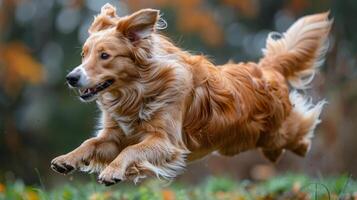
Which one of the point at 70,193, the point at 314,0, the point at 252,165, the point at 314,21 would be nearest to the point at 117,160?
the point at 70,193

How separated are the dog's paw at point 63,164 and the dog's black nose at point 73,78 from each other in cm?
68

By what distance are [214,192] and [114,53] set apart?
11.0 ft

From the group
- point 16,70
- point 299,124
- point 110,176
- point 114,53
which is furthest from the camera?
point 16,70

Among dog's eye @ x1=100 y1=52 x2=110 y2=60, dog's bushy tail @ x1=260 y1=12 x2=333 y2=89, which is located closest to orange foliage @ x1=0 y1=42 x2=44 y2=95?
dog's bushy tail @ x1=260 y1=12 x2=333 y2=89

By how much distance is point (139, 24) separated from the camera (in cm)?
698

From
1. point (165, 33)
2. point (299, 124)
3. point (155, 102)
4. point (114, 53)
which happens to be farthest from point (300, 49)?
point (165, 33)

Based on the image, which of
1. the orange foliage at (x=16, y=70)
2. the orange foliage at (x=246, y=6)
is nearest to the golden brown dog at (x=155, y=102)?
the orange foliage at (x=16, y=70)

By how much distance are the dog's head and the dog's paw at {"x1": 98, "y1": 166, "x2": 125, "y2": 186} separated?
66 cm

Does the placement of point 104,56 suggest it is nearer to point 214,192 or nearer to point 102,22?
point 102,22

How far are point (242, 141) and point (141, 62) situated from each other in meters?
1.67

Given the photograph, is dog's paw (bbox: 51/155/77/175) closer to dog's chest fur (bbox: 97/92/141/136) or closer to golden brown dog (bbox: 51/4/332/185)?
golden brown dog (bbox: 51/4/332/185)

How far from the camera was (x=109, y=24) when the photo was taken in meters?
7.24

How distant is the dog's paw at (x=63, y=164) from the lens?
6.80 meters

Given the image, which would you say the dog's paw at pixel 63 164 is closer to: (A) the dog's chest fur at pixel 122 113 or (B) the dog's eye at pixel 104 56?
(A) the dog's chest fur at pixel 122 113
